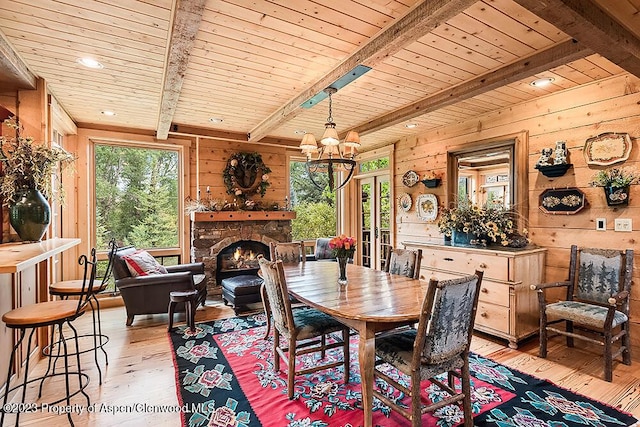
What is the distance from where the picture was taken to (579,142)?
3.18 metres

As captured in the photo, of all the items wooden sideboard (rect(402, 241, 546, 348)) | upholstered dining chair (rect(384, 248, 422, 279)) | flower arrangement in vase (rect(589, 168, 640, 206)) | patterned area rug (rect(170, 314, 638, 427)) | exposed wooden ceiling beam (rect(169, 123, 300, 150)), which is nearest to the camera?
patterned area rug (rect(170, 314, 638, 427))

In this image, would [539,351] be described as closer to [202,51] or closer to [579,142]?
[579,142]

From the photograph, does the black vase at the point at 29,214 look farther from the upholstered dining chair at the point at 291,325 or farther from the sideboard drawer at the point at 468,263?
the sideboard drawer at the point at 468,263

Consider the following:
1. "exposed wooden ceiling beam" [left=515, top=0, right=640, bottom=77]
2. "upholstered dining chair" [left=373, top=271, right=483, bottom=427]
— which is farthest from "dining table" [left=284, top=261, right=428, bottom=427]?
"exposed wooden ceiling beam" [left=515, top=0, right=640, bottom=77]

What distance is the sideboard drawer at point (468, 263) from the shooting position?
3207 millimetres

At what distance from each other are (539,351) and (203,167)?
15.9 ft

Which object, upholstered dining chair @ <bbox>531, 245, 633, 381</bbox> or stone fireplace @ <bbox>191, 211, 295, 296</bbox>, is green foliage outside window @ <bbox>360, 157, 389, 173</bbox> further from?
upholstered dining chair @ <bbox>531, 245, 633, 381</bbox>

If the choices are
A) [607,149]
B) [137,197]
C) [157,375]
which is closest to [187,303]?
[157,375]

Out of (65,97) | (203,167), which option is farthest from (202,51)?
(203,167)

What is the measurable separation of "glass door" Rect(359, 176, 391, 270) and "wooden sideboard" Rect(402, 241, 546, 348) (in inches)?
91.3

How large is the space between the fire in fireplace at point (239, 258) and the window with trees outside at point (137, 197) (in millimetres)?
713

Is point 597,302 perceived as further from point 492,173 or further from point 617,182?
point 492,173

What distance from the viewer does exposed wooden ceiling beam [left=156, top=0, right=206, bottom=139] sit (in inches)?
68.0

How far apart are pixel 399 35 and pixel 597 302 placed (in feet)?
9.87
